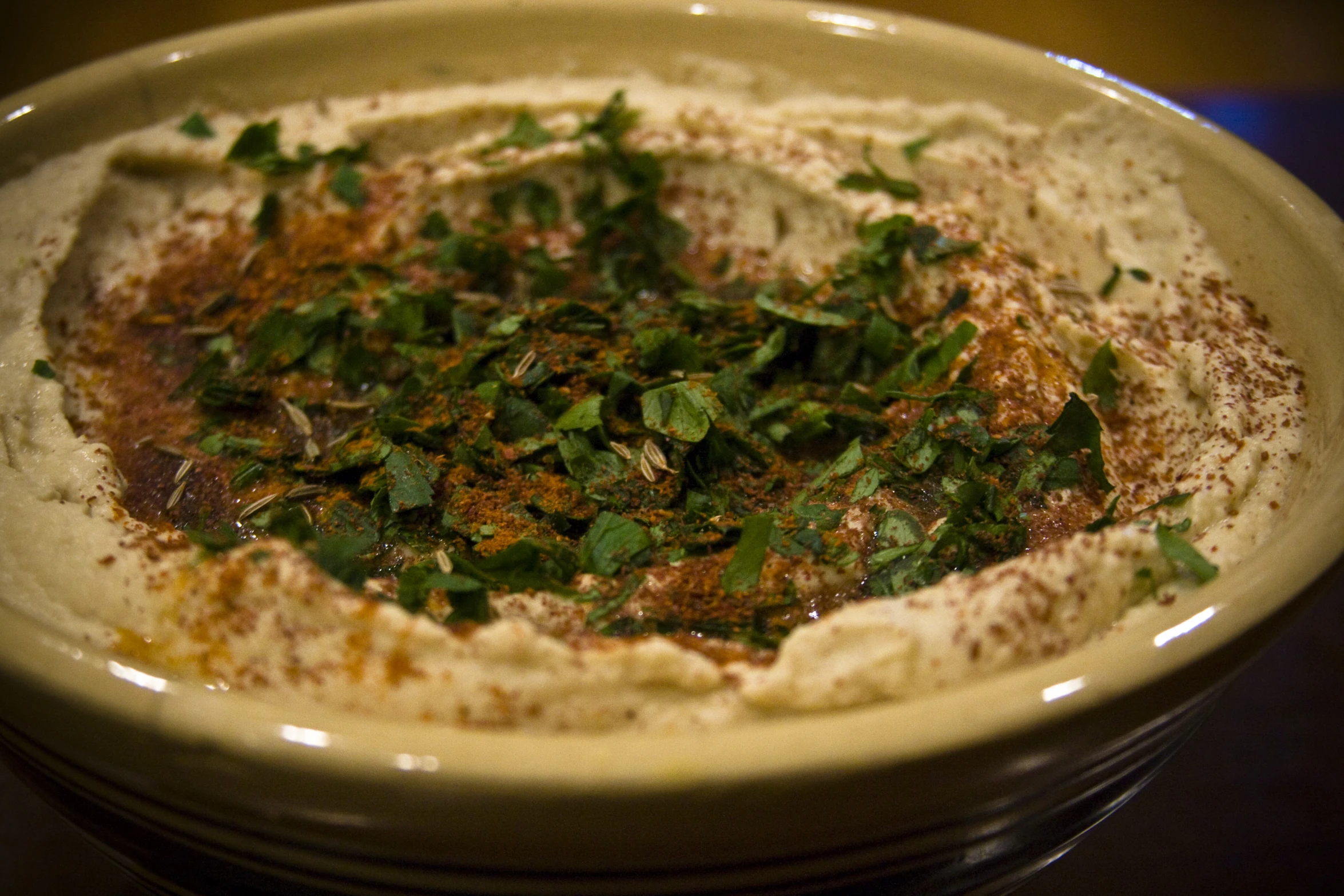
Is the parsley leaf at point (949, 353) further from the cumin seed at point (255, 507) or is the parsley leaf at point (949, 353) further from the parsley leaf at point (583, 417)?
the cumin seed at point (255, 507)

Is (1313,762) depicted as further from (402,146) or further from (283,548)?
(402,146)

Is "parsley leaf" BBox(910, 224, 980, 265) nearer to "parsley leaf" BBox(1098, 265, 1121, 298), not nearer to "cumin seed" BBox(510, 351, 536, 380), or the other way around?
"parsley leaf" BBox(1098, 265, 1121, 298)

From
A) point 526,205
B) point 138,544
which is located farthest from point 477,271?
point 138,544

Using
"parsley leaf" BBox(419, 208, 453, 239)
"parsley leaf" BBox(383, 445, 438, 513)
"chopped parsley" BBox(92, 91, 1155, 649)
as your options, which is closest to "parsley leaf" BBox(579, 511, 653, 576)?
"chopped parsley" BBox(92, 91, 1155, 649)

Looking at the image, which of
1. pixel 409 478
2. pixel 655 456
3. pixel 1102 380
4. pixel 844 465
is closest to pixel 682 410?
pixel 655 456

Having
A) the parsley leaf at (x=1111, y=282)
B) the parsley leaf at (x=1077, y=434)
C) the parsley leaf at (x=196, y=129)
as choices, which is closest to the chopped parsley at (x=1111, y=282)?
the parsley leaf at (x=1111, y=282)
